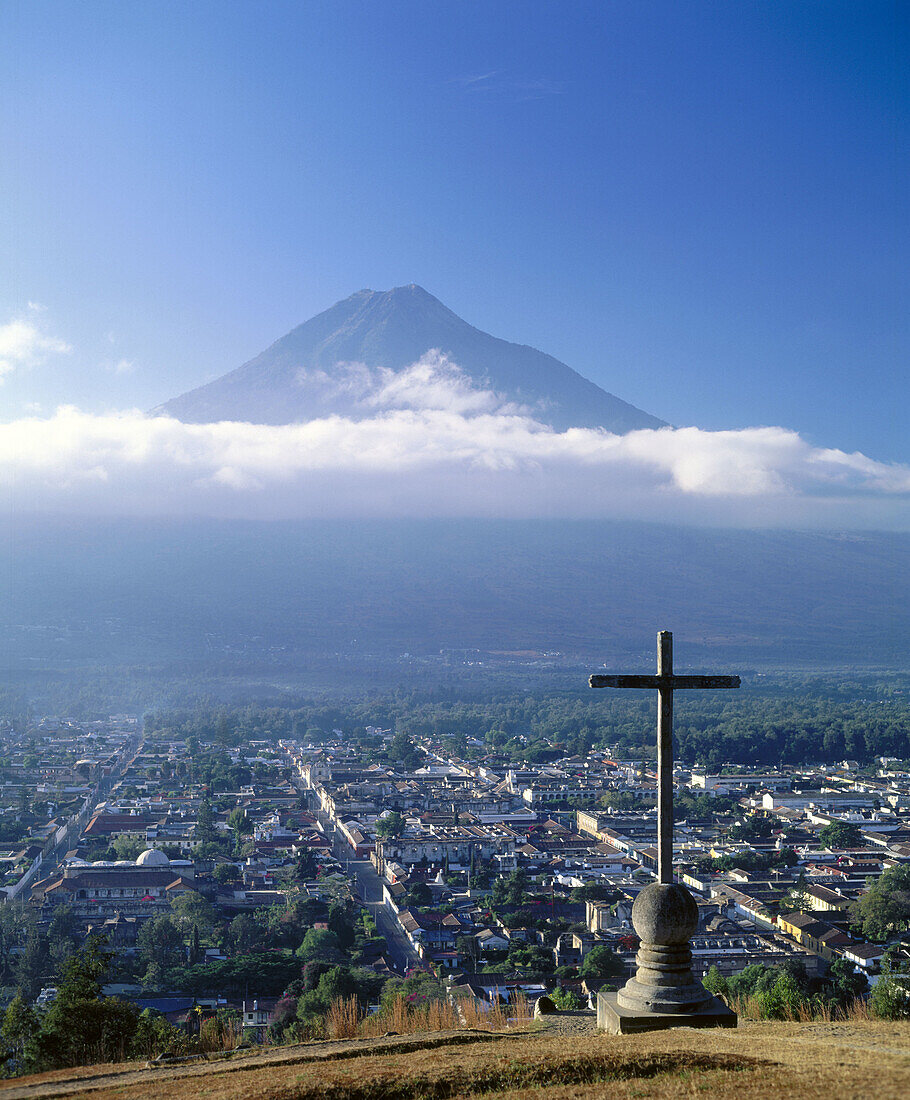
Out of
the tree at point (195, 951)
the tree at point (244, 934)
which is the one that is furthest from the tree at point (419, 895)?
the tree at point (195, 951)

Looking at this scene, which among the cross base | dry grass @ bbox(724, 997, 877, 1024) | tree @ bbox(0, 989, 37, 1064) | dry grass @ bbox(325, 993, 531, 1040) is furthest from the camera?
tree @ bbox(0, 989, 37, 1064)

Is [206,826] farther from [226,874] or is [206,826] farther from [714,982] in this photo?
[714,982]

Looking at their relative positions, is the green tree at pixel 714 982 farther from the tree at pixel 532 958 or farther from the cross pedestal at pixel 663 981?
the cross pedestal at pixel 663 981

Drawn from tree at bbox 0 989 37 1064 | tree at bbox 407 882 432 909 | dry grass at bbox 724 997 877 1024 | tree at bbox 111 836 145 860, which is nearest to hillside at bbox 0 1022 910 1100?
dry grass at bbox 724 997 877 1024

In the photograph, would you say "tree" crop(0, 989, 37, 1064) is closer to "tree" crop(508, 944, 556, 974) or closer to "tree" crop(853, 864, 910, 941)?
"tree" crop(508, 944, 556, 974)

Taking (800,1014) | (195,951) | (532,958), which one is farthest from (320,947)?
(800,1014)

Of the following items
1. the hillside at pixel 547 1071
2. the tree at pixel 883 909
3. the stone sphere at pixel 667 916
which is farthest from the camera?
the tree at pixel 883 909

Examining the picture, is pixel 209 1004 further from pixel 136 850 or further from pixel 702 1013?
pixel 136 850
